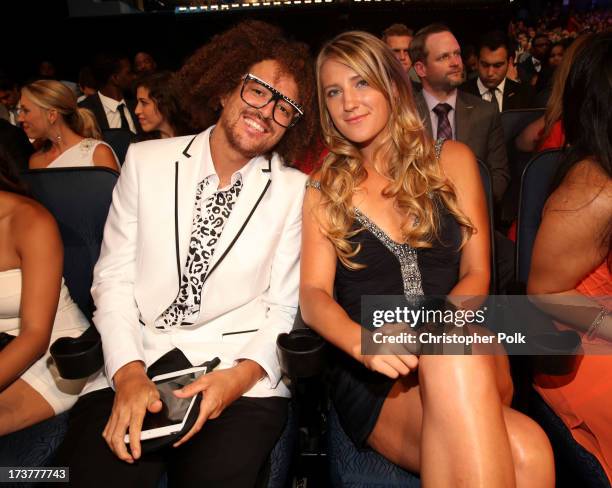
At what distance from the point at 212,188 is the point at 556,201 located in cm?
105

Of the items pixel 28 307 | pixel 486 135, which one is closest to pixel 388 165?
pixel 28 307

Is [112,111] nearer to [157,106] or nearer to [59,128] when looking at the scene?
[157,106]

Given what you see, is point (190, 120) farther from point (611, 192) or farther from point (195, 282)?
point (611, 192)

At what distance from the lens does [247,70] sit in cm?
178

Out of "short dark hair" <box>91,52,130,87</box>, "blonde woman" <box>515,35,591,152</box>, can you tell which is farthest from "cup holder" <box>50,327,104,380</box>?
"short dark hair" <box>91,52,130,87</box>

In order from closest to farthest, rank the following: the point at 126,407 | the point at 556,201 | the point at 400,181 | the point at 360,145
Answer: the point at 126,407 < the point at 556,201 < the point at 400,181 < the point at 360,145

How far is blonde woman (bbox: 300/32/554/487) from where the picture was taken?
57.6 inches

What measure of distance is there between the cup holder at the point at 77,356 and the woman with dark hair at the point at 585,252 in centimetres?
129

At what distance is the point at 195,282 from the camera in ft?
5.38

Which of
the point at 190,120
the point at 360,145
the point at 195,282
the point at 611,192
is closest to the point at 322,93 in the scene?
the point at 360,145

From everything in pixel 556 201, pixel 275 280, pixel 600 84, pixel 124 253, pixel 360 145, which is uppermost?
pixel 600 84

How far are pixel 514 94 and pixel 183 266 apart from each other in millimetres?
4101

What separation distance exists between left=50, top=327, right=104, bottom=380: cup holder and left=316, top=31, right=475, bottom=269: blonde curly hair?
76cm

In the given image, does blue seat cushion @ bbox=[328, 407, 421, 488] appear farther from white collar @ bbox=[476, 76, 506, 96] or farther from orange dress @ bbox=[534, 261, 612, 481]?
white collar @ bbox=[476, 76, 506, 96]
